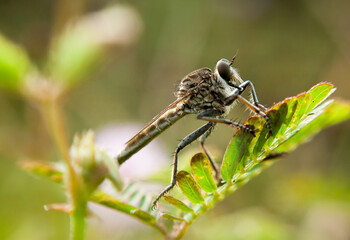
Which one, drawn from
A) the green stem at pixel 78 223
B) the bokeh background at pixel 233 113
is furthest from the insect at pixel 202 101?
the green stem at pixel 78 223

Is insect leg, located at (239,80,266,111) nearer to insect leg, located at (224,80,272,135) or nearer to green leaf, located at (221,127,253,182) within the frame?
insect leg, located at (224,80,272,135)

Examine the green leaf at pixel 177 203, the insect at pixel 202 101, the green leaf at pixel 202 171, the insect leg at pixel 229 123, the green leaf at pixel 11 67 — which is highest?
the green leaf at pixel 11 67

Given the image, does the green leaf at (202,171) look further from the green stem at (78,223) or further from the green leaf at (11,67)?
the green leaf at (11,67)

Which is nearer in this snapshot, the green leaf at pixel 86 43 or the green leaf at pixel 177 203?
the green leaf at pixel 177 203

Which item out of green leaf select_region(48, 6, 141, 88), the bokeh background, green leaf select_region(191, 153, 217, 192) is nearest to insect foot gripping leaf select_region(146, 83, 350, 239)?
green leaf select_region(191, 153, 217, 192)

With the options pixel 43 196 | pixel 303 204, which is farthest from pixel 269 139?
pixel 43 196

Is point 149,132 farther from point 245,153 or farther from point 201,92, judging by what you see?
point 245,153

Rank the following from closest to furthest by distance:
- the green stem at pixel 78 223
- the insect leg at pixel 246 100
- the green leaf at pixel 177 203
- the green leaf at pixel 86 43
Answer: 1. the green stem at pixel 78 223
2. the green leaf at pixel 177 203
3. the insect leg at pixel 246 100
4. the green leaf at pixel 86 43

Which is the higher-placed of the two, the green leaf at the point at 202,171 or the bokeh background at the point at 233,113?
the bokeh background at the point at 233,113
